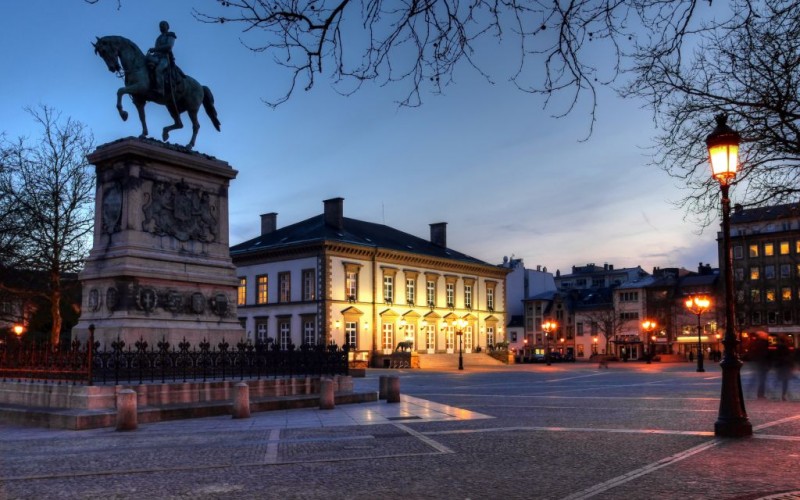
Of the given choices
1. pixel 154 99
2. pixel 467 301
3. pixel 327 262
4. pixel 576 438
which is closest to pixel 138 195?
pixel 154 99

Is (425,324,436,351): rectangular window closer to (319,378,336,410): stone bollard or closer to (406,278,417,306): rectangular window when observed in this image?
(406,278,417,306): rectangular window

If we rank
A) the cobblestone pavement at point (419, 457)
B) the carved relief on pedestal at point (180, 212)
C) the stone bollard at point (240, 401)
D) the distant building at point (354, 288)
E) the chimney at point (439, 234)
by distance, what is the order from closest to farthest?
the cobblestone pavement at point (419, 457) → the stone bollard at point (240, 401) → the carved relief on pedestal at point (180, 212) → the distant building at point (354, 288) → the chimney at point (439, 234)

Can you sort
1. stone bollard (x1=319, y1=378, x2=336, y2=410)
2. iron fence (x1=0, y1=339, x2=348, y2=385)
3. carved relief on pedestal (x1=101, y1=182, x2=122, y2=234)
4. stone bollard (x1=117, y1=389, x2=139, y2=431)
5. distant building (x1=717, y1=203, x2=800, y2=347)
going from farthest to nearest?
distant building (x1=717, y1=203, x2=800, y2=347), carved relief on pedestal (x1=101, y1=182, x2=122, y2=234), stone bollard (x1=319, y1=378, x2=336, y2=410), iron fence (x1=0, y1=339, x2=348, y2=385), stone bollard (x1=117, y1=389, x2=139, y2=431)

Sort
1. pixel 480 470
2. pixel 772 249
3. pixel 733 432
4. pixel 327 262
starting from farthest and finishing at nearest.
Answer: pixel 772 249 → pixel 327 262 → pixel 733 432 → pixel 480 470

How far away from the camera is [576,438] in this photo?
12664 mm

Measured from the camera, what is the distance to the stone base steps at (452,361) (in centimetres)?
6219

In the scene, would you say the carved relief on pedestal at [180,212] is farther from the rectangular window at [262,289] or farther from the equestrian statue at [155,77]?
the rectangular window at [262,289]

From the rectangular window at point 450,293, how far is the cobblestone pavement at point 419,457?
55.2m

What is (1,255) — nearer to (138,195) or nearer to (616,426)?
(138,195)

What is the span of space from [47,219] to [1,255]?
Answer: 318 cm

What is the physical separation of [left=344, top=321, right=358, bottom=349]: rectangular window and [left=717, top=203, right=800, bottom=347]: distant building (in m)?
49.6

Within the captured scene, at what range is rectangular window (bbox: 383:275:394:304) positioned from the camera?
65938 millimetres

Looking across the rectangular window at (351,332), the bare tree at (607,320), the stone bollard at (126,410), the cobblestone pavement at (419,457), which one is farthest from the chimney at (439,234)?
the stone bollard at (126,410)

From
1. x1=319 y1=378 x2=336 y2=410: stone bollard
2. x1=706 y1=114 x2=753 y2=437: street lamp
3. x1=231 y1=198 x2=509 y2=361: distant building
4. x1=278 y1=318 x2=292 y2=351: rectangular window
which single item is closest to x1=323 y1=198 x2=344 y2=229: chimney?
x1=231 y1=198 x2=509 y2=361: distant building
